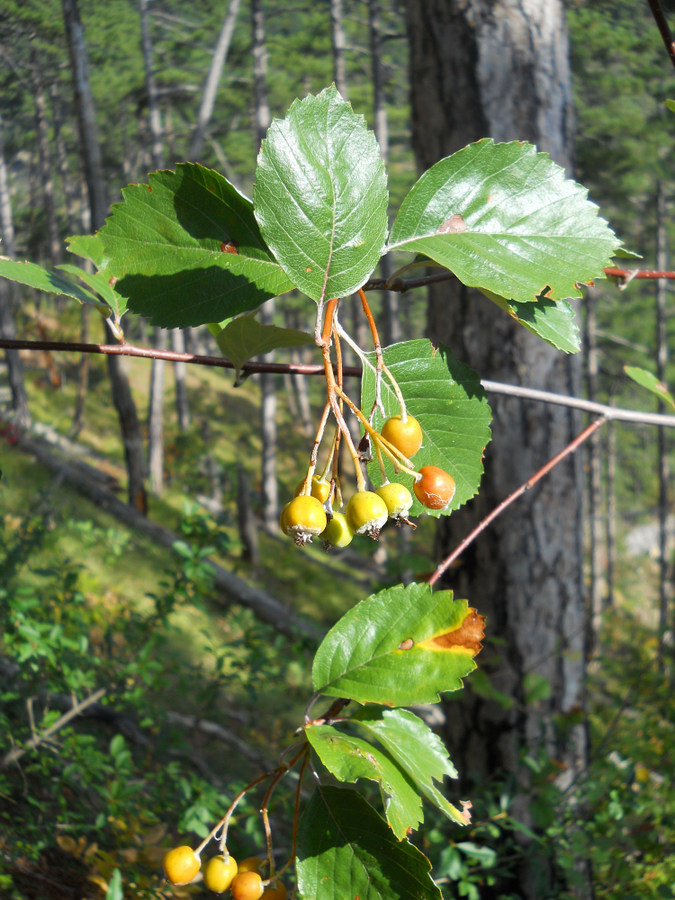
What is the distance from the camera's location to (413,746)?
2.45 ft

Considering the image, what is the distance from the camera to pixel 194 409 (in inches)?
900

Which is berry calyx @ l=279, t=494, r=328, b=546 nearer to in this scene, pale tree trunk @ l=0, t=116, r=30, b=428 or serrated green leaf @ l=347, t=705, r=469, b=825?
serrated green leaf @ l=347, t=705, r=469, b=825

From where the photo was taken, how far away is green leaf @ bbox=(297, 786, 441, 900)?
71 centimetres

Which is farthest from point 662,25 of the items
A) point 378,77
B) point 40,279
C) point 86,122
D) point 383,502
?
point 378,77

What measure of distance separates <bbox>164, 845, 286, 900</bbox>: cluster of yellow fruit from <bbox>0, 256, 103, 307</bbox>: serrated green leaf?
72cm

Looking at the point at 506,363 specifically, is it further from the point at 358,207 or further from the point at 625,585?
the point at 625,585

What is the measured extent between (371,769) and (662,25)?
3.69 ft

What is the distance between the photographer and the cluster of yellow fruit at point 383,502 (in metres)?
0.69

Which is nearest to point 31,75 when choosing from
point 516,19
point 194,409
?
point 516,19

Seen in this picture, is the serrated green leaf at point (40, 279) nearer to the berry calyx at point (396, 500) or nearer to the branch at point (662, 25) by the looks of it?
the berry calyx at point (396, 500)

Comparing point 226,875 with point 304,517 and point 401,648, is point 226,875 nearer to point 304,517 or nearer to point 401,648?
point 401,648

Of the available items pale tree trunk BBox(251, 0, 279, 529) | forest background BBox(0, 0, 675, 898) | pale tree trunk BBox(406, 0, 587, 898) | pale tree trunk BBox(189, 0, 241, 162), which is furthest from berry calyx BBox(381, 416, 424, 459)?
pale tree trunk BBox(189, 0, 241, 162)

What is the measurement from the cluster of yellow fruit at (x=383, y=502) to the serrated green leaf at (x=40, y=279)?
43cm

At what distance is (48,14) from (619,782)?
9846 millimetres
